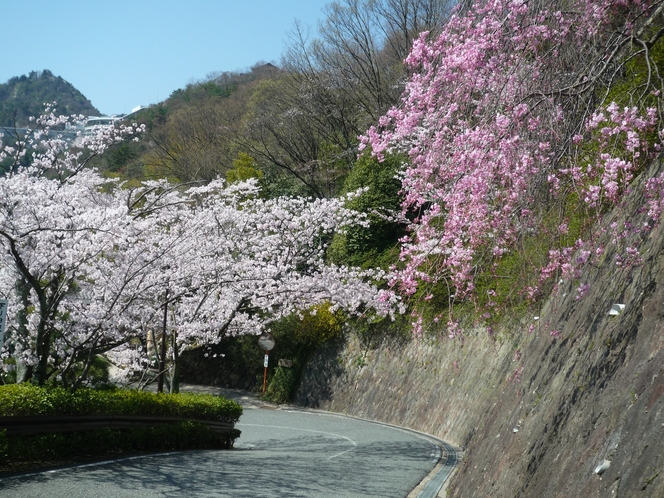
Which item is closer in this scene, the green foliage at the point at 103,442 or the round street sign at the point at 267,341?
the green foliage at the point at 103,442

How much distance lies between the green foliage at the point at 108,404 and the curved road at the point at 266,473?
43.8 inches

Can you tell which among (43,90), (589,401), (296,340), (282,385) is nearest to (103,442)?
(589,401)

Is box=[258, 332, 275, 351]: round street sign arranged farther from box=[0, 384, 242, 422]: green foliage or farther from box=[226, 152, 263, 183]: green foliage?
box=[0, 384, 242, 422]: green foliage

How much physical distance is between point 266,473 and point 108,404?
348 cm

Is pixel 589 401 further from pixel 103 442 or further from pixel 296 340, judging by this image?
pixel 296 340

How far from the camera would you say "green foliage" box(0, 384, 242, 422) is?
32.8ft

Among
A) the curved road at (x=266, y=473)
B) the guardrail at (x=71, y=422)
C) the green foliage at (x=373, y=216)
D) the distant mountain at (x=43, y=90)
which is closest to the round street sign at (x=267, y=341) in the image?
the green foliage at (x=373, y=216)

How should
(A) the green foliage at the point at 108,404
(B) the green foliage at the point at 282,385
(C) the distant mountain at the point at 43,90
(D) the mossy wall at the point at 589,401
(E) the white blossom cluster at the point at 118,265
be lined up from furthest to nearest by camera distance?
1. (C) the distant mountain at the point at 43,90
2. (B) the green foliage at the point at 282,385
3. (E) the white blossom cluster at the point at 118,265
4. (A) the green foliage at the point at 108,404
5. (D) the mossy wall at the point at 589,401

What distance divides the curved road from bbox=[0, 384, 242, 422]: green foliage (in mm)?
1111

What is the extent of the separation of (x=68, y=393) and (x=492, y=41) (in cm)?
859

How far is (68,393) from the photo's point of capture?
437 inches

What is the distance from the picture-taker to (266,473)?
34.6ft

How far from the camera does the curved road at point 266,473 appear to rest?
27.5 ft

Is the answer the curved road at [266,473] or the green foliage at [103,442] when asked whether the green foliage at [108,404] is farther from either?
the curved road at [266,473]
